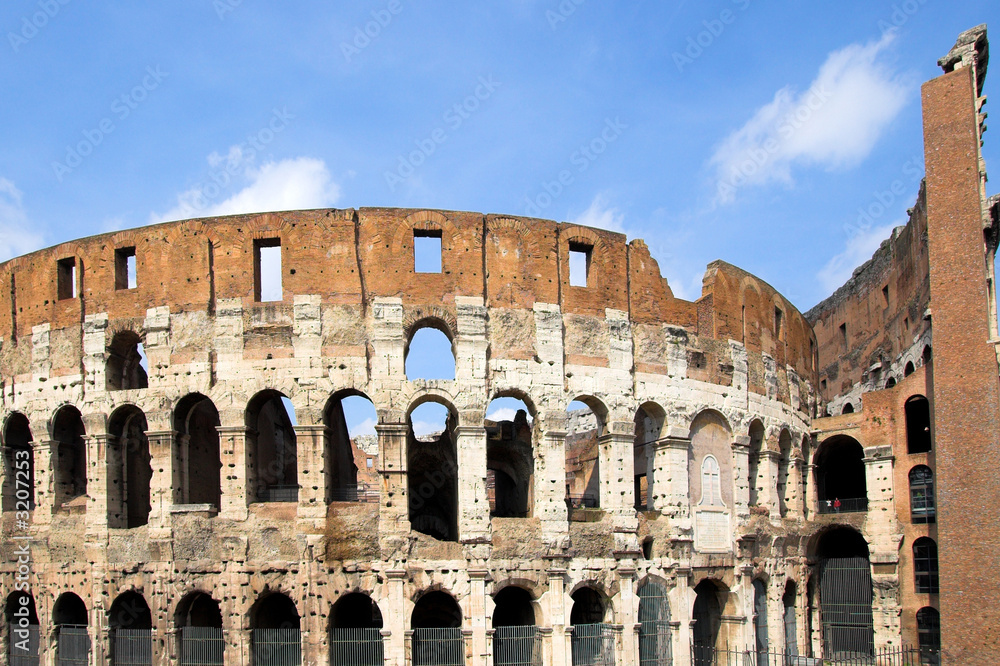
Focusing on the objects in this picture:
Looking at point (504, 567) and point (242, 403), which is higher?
point (242, 403)

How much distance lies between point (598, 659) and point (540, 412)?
4.94 metres

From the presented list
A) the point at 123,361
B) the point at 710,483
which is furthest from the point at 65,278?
the point at 710,483

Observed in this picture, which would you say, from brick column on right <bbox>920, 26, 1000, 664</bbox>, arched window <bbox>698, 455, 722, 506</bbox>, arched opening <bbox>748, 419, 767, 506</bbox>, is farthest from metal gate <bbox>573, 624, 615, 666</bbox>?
brick column on right <bbox>920, 26, 1000, 664</bbox>

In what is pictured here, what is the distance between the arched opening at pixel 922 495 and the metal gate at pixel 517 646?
33.4 feet

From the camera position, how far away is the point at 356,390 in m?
19.0

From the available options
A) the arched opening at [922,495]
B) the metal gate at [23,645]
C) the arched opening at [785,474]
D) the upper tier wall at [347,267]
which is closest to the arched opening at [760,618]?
the arched opening at [785,474]

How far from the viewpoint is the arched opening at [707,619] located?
21.7 m

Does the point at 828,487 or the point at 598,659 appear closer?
the point at 598,659

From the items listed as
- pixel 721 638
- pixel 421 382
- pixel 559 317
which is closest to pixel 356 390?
pixel 421 382

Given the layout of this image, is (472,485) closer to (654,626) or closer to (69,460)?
(654,626)

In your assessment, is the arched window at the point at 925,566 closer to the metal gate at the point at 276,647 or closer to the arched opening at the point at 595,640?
the arched opening at the point at 595,640

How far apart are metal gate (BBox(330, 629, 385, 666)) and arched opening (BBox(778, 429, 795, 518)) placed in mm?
11075

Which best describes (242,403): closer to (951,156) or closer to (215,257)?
(215,257)

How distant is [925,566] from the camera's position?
2306 cm
